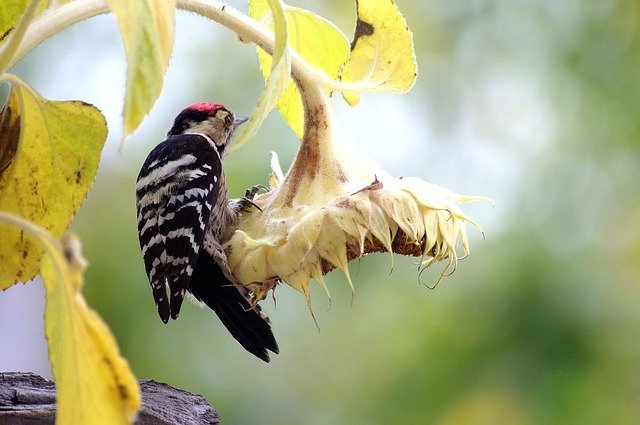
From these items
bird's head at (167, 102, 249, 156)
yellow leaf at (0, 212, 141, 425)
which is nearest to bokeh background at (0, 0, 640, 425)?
bird's head at (167, 102, 249, 156)

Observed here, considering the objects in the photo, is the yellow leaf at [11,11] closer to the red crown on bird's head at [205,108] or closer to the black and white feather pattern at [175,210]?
the black and white feather pattern at [175,210]

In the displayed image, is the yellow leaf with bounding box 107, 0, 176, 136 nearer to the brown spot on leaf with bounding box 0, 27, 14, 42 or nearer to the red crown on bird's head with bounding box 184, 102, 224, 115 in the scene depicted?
the brown spot on leaf with bounding box 0, 27, 14, 42

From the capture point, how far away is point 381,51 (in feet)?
2.31

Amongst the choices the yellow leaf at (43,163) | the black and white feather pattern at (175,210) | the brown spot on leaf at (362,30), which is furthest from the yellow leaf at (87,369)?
the black and white feather pattern at (175,210)

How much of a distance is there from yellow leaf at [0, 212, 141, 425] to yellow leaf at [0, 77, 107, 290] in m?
0.24

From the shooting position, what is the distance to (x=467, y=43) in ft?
8.41

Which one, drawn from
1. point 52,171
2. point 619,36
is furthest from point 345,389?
point 52,171

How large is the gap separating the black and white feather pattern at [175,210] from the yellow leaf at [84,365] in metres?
0.51

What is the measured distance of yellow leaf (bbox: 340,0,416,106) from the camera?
70cm

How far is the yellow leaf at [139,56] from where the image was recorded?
0.36 m

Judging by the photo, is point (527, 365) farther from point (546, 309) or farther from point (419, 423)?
point (419, 423)

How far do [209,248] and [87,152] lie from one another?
230mm

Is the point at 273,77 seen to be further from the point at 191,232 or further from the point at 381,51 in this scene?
the point at 191,232

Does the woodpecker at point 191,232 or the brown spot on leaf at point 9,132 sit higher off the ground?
the woodpecker at point 191,232
